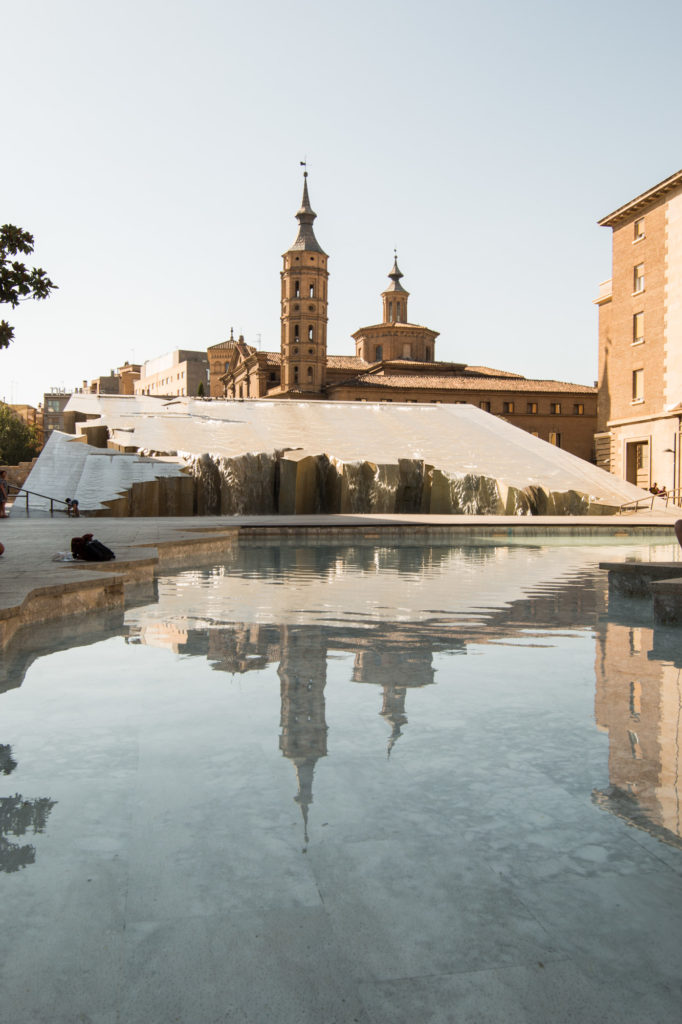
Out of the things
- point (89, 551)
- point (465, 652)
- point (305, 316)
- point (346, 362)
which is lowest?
point (465, 652)

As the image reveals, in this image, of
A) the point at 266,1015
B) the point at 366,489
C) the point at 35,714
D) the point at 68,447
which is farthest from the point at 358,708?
the point at 68,447

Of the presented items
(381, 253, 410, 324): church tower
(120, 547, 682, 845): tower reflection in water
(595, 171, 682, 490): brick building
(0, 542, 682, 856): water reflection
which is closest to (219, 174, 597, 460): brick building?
(381, 253, 410, 324): church tower

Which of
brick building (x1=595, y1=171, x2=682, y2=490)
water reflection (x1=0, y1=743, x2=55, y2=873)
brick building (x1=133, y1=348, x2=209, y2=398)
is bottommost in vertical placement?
water reflection (x1=0, y1=743, x2=55, y2=873)

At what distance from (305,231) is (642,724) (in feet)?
223

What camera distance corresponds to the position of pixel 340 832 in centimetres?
261

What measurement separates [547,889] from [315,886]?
617 mm

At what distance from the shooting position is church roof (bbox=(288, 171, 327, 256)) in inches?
2616

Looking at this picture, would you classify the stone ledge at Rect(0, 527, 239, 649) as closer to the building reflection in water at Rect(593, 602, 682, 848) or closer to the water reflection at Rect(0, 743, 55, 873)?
the water reflection at Rect(0, 743, 55, 873)

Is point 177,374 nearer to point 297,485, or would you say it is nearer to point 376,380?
point 376,380

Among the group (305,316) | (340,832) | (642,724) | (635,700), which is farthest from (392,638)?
(305,316)

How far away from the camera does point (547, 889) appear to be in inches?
88.6

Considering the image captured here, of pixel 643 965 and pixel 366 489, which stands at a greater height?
pixel 366 489

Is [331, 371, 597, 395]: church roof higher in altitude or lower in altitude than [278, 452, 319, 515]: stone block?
higher

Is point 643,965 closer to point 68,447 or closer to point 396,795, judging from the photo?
point 396,795
